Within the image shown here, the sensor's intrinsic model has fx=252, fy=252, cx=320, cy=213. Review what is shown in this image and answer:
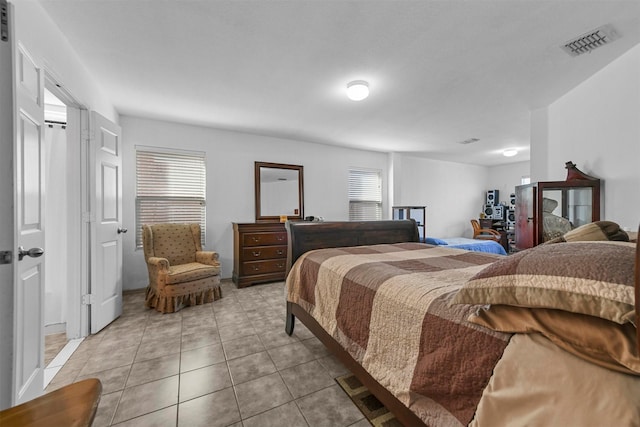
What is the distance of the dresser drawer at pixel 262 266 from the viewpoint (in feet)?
12.7

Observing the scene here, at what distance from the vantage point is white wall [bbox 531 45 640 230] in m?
2.32

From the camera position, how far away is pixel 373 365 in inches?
46.2

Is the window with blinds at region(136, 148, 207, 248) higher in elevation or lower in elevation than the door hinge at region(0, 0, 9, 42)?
lower

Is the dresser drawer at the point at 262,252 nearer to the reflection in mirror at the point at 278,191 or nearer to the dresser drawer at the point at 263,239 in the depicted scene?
the dresser drawer at the point at 263,239

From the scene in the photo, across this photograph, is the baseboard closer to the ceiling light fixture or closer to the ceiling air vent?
the ceiling light fixture

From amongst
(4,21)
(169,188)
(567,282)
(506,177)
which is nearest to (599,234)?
(567,282)

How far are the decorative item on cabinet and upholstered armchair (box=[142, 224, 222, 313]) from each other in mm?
3953

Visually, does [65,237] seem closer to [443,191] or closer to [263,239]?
[263,239]

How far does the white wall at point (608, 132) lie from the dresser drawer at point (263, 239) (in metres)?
3.99

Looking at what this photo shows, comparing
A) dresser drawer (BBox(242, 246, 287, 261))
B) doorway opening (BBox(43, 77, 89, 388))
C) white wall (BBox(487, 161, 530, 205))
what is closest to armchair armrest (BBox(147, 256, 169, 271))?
doorway opening (BBox(43, 77, 89, 388))

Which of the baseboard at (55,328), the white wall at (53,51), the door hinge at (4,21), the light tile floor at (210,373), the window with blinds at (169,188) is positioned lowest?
the light tile floor at (210,373)

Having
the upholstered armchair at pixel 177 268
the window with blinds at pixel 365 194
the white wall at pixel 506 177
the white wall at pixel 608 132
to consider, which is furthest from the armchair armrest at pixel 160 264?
the white wall at pixel 506 177

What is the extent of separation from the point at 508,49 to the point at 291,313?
2.99 metres

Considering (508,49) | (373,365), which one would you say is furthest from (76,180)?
(508,49)
